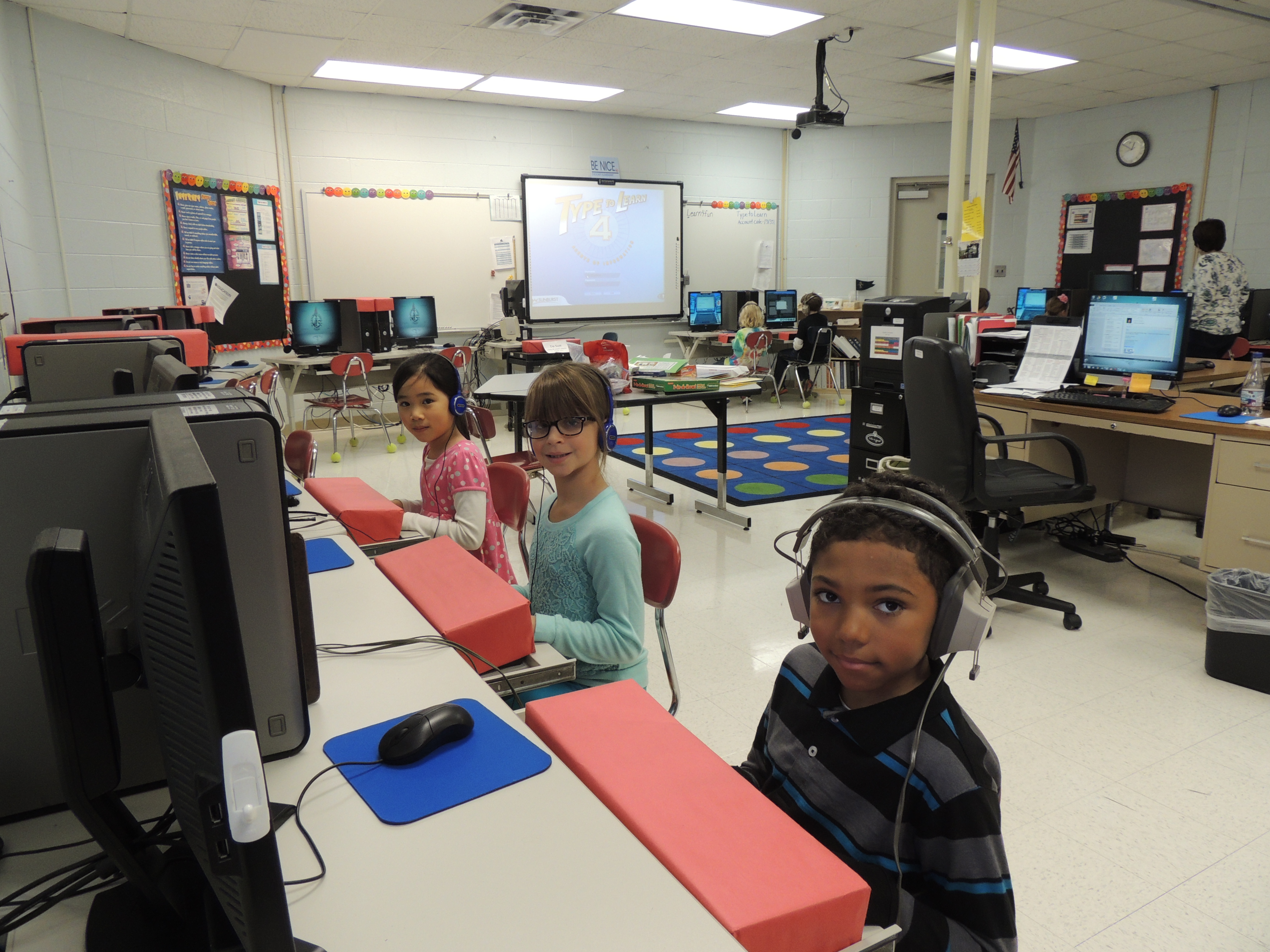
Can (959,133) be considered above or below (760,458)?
above

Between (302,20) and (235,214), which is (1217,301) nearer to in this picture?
(302,20)

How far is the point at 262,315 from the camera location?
6820 mm

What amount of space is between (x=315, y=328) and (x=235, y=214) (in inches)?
42.1

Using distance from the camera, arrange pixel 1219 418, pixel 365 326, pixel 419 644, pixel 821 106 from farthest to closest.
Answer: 1. pixel 365 326
2. pixel 821 106
3. pixel 1219 418
4. pixel 419 644

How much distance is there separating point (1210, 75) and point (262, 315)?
8.31 meters

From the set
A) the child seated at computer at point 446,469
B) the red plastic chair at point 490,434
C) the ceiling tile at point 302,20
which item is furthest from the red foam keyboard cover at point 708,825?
the ceiling tile at point 302,20

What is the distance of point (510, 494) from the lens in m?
2.32

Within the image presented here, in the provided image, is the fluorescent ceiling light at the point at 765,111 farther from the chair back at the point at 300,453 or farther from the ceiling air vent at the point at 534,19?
the chair back at the point at 300,453

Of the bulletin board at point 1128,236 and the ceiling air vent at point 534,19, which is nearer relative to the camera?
the ceiling air vent at point 534,19

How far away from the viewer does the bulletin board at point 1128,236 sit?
7902 millimetres

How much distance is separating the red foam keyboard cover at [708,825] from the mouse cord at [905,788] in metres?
0.09

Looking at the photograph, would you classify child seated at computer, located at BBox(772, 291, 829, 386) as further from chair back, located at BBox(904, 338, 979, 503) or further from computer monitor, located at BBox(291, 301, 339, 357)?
chair back, located at BBox(904, 338, 979, 503)

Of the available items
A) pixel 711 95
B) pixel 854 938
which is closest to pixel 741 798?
pixel 854 938

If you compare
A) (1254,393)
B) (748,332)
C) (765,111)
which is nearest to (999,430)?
(1254,393)
